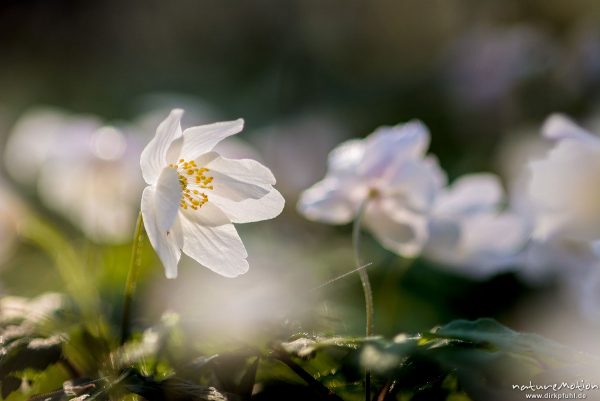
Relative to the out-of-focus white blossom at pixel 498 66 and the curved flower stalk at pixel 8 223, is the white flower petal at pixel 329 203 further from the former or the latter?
the out-of-focus white blossom at pixel 498 66

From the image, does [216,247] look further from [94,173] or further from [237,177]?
[94,173]

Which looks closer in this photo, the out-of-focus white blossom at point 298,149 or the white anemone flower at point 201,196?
the white anemone flower at point 201,196

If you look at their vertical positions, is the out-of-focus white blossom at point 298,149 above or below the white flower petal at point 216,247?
above

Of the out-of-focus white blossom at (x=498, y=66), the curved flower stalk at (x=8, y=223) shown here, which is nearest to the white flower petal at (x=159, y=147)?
the curved flower stalk at (x=8, y=223)

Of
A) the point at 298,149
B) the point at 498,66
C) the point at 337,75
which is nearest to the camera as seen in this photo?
the point at 298,149

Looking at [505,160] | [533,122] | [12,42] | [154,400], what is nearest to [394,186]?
[154,400]

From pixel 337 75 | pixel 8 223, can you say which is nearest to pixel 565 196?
pixel 8 223
